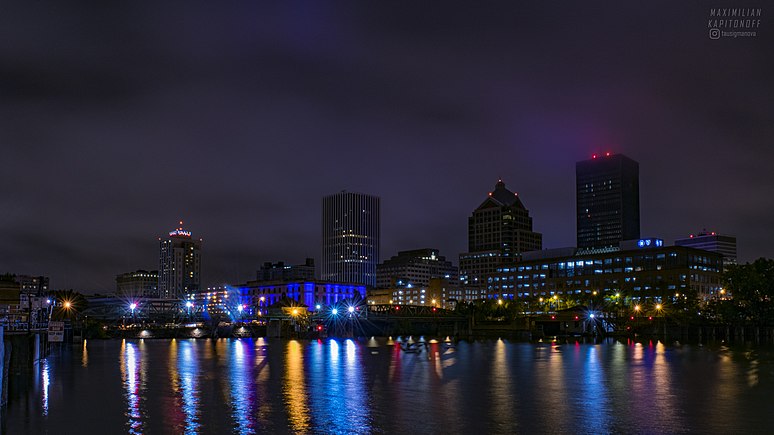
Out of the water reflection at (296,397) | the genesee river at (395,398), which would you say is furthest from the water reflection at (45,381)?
the water reflection at (296,397)

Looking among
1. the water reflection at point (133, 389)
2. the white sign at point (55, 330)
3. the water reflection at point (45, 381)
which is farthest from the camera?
the white sign at point (55, 330)

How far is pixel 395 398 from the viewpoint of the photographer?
192 ft

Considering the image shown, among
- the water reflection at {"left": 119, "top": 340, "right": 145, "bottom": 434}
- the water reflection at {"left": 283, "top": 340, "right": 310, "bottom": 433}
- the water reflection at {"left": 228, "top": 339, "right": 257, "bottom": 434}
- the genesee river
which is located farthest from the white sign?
the water reflection at {"left": 283, "top": 340, "right": 310, "bottom": 433}

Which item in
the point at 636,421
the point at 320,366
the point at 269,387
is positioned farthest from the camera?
the point at 320,366

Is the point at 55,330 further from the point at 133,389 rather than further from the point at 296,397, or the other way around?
the point at 296,397

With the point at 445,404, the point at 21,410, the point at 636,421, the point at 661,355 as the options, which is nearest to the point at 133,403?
the point at 21,410

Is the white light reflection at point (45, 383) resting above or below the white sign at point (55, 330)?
below

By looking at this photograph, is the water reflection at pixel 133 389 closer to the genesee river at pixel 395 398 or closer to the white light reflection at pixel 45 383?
the genesee river at pixel 395 398

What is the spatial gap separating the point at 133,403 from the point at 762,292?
175874mm

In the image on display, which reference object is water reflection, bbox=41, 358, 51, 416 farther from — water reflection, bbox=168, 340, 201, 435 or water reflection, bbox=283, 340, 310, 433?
water reflection, bbox=283, 340, 310, 433

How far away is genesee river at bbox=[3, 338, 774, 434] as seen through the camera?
1793 inches

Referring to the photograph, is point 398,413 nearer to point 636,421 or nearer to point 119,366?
point 636,421

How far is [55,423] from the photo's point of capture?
47531 mm

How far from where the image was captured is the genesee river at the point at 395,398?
4553 cm
